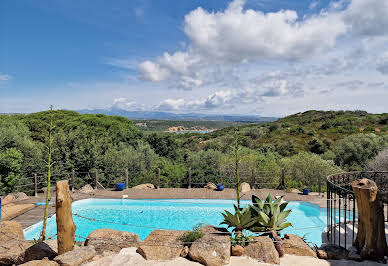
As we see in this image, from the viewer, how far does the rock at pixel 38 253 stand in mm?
4410

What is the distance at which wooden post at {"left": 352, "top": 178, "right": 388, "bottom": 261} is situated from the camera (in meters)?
4.02

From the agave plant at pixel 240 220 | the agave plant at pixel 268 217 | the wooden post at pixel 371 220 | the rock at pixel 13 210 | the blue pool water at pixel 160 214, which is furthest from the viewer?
the blue pool water at pixel 160 214

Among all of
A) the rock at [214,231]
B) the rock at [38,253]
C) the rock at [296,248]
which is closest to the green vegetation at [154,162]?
the rock at [214,231]

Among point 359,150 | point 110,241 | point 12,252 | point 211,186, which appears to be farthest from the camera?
point 359,150

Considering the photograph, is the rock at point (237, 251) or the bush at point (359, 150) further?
the bush at point (359, 150)

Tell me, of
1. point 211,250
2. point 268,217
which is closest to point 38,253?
point 211,250

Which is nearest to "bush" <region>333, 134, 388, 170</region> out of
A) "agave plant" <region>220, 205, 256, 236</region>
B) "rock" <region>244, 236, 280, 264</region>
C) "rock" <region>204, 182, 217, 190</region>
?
"rock" <region>204, 182, 217, 190</region>

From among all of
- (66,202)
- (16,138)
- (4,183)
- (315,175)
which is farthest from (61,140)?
(315,175)

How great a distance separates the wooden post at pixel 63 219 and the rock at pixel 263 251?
3090 millimetres

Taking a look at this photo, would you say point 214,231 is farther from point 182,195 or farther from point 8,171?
point 8,171

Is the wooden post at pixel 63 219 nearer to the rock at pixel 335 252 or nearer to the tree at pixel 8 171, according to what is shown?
the rock at pixel 335 252

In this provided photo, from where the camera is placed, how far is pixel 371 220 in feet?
13.2

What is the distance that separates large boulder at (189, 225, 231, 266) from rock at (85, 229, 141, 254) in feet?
4.37

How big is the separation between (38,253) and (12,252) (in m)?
0.63
